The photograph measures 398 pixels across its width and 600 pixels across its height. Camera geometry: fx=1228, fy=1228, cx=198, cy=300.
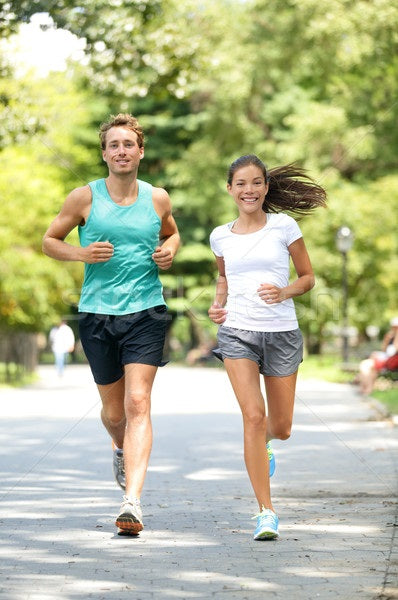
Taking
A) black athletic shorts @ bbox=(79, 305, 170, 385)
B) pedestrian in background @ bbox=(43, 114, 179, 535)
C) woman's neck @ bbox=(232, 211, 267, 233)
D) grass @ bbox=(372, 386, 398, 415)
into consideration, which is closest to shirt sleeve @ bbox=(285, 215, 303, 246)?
woman's neck @ bbox=(232, 211, 267, 233)

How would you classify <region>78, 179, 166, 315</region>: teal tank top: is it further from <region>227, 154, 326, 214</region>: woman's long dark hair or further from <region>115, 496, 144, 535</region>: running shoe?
<region>115, 496, 144, 535</region>: running shoe

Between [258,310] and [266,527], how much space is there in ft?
3.94

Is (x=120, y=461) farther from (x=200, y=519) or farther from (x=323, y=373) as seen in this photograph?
(x=323, y=373)

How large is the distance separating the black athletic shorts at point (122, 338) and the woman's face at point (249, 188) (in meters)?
0.76

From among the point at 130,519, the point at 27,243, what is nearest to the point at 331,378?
the point at 27,243

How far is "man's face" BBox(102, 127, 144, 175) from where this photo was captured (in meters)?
6.97

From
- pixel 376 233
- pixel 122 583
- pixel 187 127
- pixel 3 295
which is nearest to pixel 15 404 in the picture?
pixel 3 295

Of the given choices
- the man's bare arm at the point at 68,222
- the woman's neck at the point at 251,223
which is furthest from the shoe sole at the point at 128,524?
the woman's neck at the point at 251,223

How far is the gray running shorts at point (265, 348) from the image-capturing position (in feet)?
22.1

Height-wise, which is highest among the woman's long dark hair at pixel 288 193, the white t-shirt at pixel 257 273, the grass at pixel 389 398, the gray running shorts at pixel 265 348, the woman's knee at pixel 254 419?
the woman's long dark hair at pixel 288 193

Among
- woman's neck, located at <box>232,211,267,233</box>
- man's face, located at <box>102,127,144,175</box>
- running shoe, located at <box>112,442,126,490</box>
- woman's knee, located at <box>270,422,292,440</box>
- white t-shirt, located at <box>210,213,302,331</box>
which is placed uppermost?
man's face, located at <box>102,127,144,175</box>

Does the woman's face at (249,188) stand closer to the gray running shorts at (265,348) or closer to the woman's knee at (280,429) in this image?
the gray running shorts at (265,348)

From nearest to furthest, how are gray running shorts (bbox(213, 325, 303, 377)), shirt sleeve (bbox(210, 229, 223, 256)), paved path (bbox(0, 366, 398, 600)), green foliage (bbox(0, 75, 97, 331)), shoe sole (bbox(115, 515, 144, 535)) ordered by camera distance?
1. paved path (bbox(0, 366, 398, 600))
2. shoe sole (bbox(115, 515, 144, 535))
3. gray running shorts (bbox(213, 325, 303, 377))
4. shirt sleeve (bbox(210, 229, 223, 256))
5. green foliage (bbox(0, 75, 97, 331))

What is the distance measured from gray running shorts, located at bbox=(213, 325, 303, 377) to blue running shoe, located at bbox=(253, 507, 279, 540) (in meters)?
0.82
